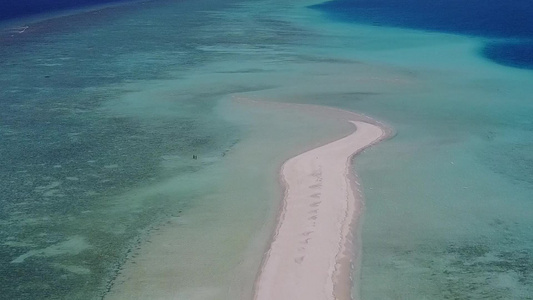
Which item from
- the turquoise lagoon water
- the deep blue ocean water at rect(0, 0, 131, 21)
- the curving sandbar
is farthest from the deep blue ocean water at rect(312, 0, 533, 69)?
the deep blue ocean water at rect(0, 0, 131, 21)

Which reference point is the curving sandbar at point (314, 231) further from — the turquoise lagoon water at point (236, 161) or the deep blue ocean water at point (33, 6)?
the deep blue ocean water at point (33, 6)

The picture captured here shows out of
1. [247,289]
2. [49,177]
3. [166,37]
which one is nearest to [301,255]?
[247,289]

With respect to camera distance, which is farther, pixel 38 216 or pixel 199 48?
pixel 199 48

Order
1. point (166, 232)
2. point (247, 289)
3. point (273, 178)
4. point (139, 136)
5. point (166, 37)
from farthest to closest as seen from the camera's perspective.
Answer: point (166, 37)
point (139, 136)
point (273, 178)
point (166, 232)
point (247, 289)

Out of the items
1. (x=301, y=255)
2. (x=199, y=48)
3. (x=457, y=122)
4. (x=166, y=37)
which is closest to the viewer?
(x=301, y=255)

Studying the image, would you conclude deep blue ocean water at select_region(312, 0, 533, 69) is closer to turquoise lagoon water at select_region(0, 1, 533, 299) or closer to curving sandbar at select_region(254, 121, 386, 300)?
turquoise lagoon water at select_region(0, 1, 533, 299)

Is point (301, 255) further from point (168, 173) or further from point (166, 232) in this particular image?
point (168, 173)

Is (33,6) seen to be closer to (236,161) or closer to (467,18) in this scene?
(467,18)

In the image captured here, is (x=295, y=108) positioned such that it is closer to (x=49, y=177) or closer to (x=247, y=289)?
(x=49, y=177)
